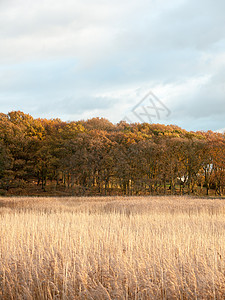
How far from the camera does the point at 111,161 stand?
31141 mm

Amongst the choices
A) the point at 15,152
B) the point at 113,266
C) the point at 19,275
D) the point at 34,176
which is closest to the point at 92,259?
the point at 113,266

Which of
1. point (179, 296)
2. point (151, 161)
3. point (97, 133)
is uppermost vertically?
point (97, 133)

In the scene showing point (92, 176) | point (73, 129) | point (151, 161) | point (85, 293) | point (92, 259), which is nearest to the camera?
point (85, 293)

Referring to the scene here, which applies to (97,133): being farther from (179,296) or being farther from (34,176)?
(179,296)

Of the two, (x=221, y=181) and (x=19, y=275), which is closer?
(x=19, y=275)

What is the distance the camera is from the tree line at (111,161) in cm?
3012

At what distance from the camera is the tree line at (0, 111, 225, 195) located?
98.8 ft

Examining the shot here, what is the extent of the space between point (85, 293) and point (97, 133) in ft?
97.2

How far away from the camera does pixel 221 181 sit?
102 ft

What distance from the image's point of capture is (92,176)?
3247cm

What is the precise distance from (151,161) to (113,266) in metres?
25.4

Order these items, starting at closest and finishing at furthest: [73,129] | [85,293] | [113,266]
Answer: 1. [85,293]
2. [113,266]
3. [73,129]

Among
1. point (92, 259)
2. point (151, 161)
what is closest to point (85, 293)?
point (92, 259)

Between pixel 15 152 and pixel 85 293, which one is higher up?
pixel 15 152
